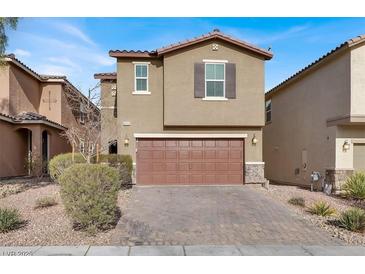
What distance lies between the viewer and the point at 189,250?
726 cm

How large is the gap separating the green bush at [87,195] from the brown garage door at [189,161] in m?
7.66

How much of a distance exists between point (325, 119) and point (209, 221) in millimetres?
9560

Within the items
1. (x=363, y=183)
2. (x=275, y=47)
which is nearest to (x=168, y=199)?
(x=363, y=183)

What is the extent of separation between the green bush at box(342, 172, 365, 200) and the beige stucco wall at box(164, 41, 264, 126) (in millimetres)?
4706

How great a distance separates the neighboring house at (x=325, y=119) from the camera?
550 inches

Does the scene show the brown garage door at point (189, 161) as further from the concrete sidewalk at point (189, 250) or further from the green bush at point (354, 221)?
the concrete sidewalk at point (189, 250)

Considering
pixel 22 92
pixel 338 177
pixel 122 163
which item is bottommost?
pixel 338 177

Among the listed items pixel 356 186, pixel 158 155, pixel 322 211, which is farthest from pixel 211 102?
pixel 322 211

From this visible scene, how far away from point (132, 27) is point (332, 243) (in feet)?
31.2

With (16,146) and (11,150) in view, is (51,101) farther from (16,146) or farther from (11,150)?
(11,150)

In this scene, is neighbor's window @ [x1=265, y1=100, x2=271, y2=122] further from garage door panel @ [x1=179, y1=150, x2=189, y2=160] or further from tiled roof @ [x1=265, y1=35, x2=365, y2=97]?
garage door panel @ [x1=179, y1=150, x2=189, y2=160]

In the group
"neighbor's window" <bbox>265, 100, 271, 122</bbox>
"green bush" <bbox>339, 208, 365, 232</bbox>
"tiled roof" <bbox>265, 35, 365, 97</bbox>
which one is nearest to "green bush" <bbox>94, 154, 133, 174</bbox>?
"green bush" <bbox>339, 208, 365, 232</bbox>

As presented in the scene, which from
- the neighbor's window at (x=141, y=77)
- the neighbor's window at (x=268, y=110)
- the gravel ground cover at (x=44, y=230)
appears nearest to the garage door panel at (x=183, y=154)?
the neighbor's window at (x=141, y=77)

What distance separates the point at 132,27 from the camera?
1222cm
